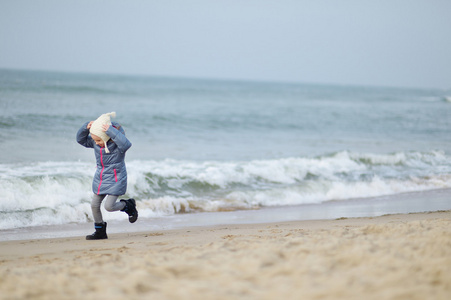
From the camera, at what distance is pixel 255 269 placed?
3.73 meters

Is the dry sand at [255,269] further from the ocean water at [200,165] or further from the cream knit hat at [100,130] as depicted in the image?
the ocean water at [200,165]

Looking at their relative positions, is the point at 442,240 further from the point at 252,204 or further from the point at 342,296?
the point at 252,204

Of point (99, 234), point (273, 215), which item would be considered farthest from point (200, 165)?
point (99, 234)

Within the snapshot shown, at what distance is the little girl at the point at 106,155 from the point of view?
588cm

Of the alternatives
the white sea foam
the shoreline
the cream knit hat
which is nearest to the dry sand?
the cream knit hat

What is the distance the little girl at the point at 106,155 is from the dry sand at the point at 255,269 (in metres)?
0.89

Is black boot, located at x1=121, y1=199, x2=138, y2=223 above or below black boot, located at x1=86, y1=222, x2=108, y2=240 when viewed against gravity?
above

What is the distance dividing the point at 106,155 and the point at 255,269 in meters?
3.10

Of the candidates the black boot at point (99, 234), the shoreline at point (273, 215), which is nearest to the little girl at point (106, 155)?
the black boot at point (99, 234)

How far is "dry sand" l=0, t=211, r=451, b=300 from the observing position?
3.26 meters

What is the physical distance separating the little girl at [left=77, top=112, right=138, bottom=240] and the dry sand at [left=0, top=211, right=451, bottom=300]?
0.89 m

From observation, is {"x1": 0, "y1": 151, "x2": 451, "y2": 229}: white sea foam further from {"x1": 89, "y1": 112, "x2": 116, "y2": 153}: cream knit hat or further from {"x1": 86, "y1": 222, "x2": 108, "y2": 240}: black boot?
{"x1": 89, "y1": 112, "x2": 116, "y2": 153}: cream knit hat

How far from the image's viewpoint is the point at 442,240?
4.52 m

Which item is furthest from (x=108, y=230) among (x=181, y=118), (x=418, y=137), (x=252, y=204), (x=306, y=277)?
(x=418, y=137)
